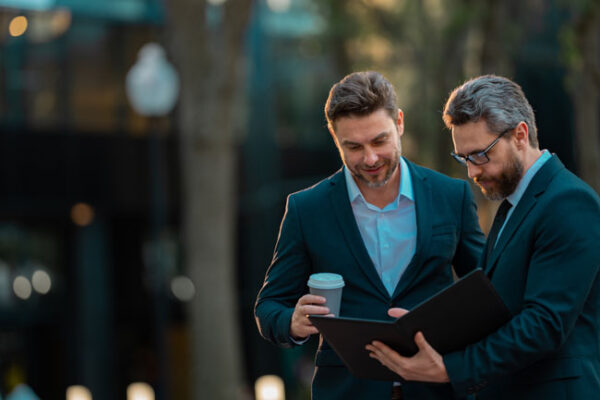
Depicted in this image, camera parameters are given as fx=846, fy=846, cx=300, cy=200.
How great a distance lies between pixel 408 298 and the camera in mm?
3238

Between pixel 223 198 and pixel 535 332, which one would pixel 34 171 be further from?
pixel 535 332

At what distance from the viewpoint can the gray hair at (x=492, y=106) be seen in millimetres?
2959

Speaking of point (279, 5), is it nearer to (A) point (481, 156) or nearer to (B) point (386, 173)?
(B) point (386, 173)

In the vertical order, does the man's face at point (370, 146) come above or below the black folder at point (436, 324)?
above

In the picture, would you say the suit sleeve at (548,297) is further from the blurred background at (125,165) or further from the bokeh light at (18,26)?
the bokeh light at (18,26)

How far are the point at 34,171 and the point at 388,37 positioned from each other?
7.48 metres

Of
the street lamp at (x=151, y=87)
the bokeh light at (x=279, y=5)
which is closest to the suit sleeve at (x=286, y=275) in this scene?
the street lamp at (x=151, y=87)

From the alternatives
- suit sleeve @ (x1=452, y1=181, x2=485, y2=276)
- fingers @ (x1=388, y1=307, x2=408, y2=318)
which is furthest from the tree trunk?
fingers @ (x1=388, y1=307, x2=408, y2=318)

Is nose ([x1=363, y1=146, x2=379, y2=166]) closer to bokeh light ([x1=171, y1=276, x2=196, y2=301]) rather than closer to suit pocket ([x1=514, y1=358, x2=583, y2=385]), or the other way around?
suit pocket ([x1=514, y1=358, x2=583, y2=385])

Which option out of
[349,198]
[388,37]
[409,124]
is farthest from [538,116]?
[349,198]

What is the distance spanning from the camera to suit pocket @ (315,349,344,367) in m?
3.29

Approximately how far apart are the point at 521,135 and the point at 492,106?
0.50 ft

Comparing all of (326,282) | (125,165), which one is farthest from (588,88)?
(125,165)

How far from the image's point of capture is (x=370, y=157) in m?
3.18
